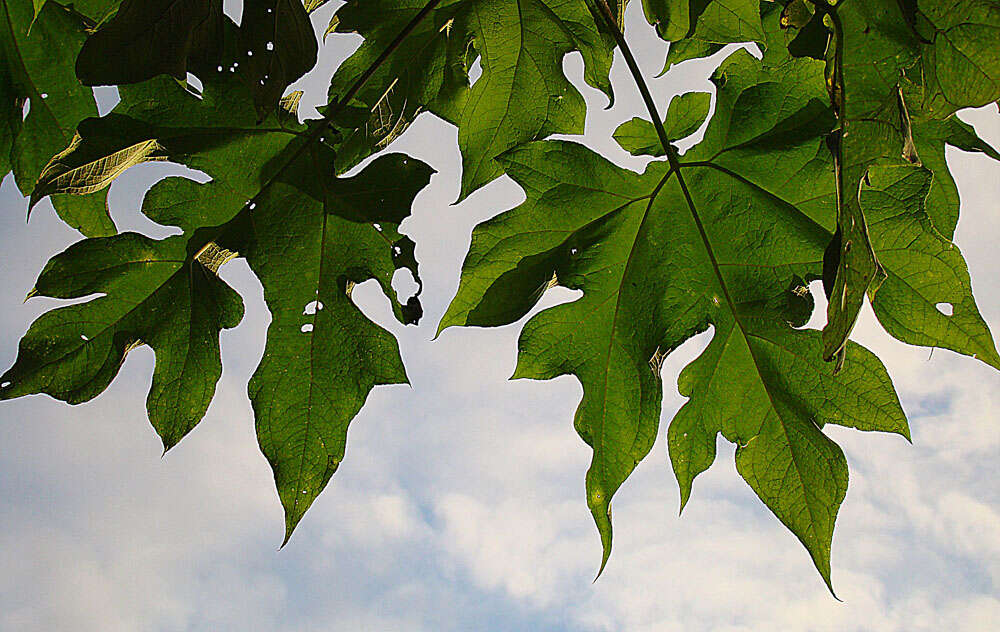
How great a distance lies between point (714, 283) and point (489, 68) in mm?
315

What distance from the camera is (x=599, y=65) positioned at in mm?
785

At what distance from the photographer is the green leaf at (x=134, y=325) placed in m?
0.71

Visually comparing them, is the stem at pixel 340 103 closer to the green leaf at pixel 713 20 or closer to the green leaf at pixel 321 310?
the green leaf at pixel 321 310

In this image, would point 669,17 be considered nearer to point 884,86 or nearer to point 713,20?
point 713,20

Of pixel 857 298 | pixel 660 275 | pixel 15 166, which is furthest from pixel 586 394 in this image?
pixel 15 166

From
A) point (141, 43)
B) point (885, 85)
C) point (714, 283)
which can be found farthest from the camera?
point (714, 283)

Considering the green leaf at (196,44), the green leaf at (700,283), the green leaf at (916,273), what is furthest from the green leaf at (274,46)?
the green leaf at (916,273)

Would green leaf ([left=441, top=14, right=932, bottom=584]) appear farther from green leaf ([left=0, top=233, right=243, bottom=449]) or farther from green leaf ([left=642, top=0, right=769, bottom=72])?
green leaf ([left=0, top=233, right=243, bottom=449])

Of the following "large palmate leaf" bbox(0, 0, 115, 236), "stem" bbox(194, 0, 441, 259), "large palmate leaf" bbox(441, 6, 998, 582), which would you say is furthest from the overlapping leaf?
"large palmate leaf" bbox(0, 0, 115, 236)

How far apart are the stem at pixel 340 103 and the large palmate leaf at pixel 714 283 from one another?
0.53 ft

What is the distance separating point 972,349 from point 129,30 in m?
0.67

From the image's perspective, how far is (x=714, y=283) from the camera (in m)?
0.85

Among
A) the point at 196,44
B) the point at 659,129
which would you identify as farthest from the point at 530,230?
the point at 196,44

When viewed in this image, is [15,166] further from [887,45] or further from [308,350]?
[887,45]
